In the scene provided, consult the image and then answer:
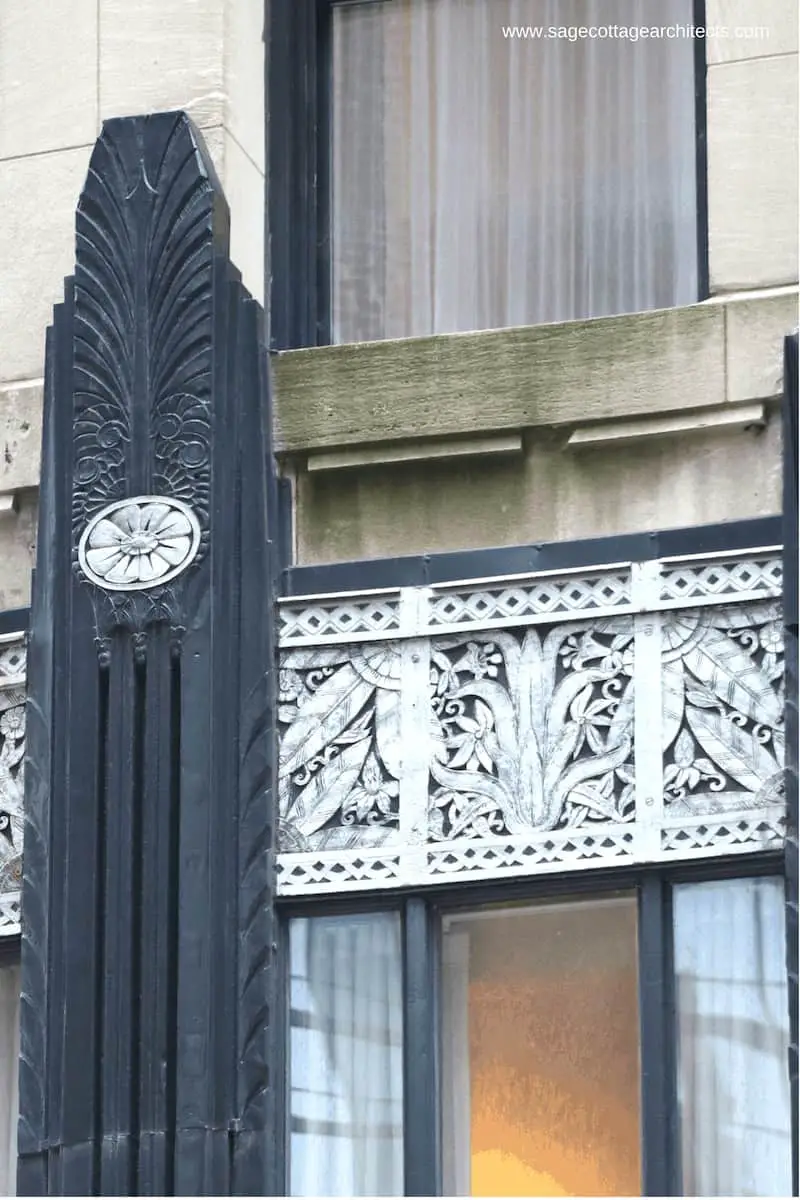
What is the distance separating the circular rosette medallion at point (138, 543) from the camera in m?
17.2

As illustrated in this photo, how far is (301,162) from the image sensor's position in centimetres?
1836

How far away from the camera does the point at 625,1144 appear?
16203mm

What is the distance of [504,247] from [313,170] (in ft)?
3.47

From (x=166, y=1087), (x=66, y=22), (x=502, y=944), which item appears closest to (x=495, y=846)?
(x=502, y=944)

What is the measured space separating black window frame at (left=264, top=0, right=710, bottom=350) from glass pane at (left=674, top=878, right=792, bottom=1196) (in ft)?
11.3

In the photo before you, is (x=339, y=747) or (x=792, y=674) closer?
(x=792, y=674)

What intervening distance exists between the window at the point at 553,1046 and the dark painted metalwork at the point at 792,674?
149 mm

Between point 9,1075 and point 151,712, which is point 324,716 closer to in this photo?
point 151,712

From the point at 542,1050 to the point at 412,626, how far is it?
197cm

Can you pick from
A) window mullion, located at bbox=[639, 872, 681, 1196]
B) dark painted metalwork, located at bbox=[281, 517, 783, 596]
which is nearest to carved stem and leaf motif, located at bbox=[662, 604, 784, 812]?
dark painted metalwork, located at bbox=[281, 517, 783, 596]

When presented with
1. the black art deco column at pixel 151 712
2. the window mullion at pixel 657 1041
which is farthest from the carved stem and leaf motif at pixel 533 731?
the black art deco column at pixel 151 712

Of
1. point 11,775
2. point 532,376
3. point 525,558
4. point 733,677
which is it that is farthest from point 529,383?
point 11,775

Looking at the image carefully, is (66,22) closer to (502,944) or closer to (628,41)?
(628,41)

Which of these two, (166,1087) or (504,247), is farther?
(504,247)
